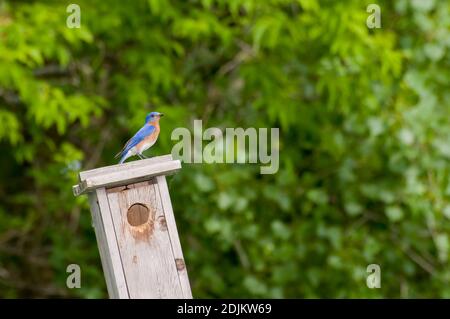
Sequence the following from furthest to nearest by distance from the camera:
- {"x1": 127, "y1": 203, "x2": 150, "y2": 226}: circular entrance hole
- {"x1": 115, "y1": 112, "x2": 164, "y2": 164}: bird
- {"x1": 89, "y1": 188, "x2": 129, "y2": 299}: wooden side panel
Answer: {"x1": 115, "y1": 112, "x2": 164, "y2": 164}: bird
{"x1": 127, "y1": 203, "x2": 150, "y2": 226}: circular entrance hole
{"x1": 89, "y1": 188, "x2": 129, "y2": 299}: wooden side panel

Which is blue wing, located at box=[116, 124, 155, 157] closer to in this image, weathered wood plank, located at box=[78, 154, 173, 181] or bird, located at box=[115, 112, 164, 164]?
bird, located at box=[115, 112, 164, 164]

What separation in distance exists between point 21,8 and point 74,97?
2.54ft

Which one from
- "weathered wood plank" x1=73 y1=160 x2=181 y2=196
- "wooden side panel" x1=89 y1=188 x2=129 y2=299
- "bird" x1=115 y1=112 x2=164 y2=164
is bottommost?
"wooden side panel" x1=89 y1=188 x2=129 y2=299

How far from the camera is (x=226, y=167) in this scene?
6453 mm

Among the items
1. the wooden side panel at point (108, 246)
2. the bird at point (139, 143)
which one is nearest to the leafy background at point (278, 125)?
the bird at point (139, 143)

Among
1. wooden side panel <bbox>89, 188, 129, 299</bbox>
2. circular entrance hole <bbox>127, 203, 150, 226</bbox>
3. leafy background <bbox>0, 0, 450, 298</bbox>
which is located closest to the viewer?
wooden side panel <bbox>89, 188, 129, 299</bbox>

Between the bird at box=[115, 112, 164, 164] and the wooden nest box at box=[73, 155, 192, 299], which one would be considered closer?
the wooden nest box at box=[73, 155, 192, 299]

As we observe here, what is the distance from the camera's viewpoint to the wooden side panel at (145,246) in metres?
2.88

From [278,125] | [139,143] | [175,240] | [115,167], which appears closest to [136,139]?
[139,143]

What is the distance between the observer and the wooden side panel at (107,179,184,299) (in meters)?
2.88

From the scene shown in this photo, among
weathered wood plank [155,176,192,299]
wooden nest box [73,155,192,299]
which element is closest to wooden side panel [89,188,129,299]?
wooden nest box [73,155,192,299]

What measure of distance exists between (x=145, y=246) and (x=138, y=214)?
0.43 feet
